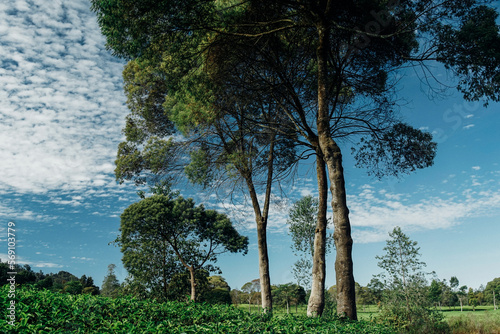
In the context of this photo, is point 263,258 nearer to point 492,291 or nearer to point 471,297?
point 471,297

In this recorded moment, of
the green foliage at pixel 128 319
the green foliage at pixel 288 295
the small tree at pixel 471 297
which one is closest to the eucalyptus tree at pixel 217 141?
the green foliage at pixel 128 319

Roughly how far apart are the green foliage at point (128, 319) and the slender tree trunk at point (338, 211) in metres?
2.10

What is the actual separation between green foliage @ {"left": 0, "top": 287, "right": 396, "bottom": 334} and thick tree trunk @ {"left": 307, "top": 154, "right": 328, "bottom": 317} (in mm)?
→ 3018

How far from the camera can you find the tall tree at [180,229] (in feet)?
71.2

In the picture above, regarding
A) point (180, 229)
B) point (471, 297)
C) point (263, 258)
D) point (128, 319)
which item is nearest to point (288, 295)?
point (180, 229)

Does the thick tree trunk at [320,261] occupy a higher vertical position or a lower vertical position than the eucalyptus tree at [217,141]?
lower

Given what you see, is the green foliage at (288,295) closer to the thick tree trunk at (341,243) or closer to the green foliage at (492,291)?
the thick tree trunk at (341,243)

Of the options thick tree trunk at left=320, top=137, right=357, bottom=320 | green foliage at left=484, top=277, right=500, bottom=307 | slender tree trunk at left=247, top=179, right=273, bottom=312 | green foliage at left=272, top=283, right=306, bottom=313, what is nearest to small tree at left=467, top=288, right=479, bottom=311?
green foliage at left=484, top=277, right=500, bottom=307

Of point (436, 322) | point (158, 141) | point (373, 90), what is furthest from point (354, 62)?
point (436, 322)

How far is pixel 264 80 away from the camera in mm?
10906

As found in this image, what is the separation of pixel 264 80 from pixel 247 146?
119 inches

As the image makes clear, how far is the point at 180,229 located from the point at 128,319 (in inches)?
734

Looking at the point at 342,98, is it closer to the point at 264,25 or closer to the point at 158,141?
the point at 264,25

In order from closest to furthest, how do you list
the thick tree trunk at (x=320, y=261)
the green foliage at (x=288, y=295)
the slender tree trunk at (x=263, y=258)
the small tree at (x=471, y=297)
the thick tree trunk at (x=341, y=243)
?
the thick tree trunk at (x=341, y=243)
the thick tree trunk at (x=320, y=261)
the slender tree trunk at (x=263, y=258)
the green foliage at (x=288, y=295)
the small tree at (x=471, y=297)
